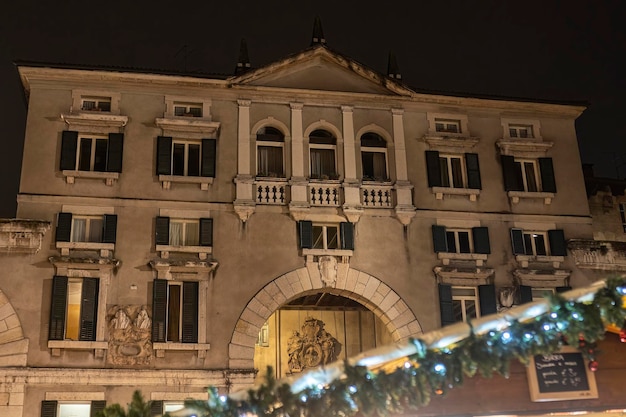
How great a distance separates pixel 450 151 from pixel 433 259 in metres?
4.39

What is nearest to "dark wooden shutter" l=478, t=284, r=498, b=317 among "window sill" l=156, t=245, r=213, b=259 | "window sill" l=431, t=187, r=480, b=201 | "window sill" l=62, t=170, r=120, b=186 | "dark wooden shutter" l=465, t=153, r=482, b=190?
"window sill" l=431, t=187, r=480, b=201

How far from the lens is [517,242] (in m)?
27.9

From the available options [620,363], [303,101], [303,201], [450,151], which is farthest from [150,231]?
[620,363]

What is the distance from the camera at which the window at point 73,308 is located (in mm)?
23891

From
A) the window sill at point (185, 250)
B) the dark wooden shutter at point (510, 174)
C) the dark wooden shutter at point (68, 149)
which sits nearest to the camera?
the window sill at point (185, 250)

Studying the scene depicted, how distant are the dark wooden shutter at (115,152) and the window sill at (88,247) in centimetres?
268

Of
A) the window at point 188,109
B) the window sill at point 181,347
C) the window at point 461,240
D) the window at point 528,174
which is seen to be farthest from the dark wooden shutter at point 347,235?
the window at point 188,109

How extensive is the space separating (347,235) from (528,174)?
7988mm

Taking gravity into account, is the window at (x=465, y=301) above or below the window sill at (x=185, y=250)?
below

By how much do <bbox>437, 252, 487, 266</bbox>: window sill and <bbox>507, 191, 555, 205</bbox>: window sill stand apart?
267 centimetres

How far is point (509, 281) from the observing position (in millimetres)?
27375

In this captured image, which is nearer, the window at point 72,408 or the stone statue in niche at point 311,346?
the window at point 72,408

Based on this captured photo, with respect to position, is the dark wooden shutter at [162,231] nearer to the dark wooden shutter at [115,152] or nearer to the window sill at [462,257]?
the dark wooden shutter at [115,152]

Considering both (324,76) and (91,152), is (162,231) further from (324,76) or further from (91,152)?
(324,76)
